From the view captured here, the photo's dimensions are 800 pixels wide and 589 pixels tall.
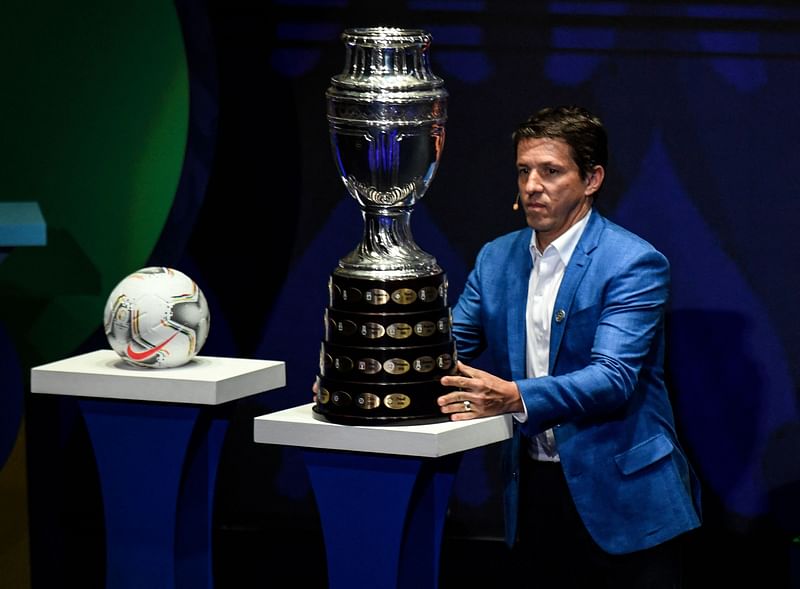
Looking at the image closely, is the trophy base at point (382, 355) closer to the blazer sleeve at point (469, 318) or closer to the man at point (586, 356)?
the man at point (586, 356)

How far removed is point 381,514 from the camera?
3.45 meters

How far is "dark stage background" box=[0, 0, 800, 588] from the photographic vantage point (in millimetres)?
4926

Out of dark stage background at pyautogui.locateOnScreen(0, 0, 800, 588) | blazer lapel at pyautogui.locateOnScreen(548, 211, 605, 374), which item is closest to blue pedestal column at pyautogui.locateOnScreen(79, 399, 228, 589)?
blazer lapel at pyautogui.locateOnScreen(548, 211, 605, 374)

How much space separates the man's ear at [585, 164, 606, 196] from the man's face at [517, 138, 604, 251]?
0.03 meters

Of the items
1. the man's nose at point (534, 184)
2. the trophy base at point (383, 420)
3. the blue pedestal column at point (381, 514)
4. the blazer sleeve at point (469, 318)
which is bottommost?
the blue pedestal column at point (381, 514)

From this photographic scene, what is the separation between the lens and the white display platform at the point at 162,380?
373cm

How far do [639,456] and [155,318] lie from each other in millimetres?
1288

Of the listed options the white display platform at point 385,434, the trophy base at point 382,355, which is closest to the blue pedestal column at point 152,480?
the white display platform at point 385,434

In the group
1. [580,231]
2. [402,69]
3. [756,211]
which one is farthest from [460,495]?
[402,69]

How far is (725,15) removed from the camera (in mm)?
4879

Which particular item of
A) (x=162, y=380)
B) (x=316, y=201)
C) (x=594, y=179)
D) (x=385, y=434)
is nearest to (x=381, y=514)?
(x=385, y=434)

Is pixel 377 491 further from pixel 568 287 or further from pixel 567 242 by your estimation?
pixel 567 242

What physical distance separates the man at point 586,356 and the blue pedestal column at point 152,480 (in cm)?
82

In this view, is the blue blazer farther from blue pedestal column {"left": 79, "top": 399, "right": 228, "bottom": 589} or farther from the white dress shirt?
blue pedestal column {"left": 79, "top": 399, "right": 228, "bottom": 589}
